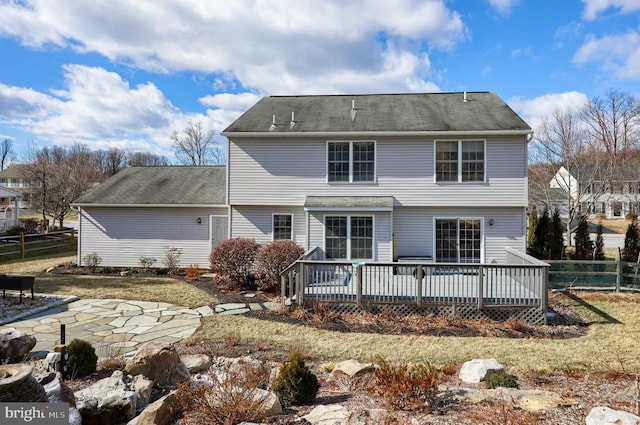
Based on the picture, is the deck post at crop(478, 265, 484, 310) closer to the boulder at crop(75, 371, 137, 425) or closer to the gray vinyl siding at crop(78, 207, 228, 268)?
the boulder at crop(75, 371, 137, 425)

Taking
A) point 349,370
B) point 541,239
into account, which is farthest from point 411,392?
point 541,239

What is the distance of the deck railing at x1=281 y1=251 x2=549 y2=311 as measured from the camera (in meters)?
8.36

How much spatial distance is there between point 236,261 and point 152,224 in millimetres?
5330

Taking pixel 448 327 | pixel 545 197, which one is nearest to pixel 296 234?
pixel 448 327

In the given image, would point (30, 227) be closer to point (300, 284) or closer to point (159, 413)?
point (300, 284)

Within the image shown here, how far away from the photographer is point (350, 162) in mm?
12898

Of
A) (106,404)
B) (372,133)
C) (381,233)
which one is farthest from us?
(372,133)

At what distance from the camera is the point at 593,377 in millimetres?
5246

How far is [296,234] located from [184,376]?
8509 millimetres

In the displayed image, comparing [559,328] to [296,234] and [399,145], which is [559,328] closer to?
[399,145]

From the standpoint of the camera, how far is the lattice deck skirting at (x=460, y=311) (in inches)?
327

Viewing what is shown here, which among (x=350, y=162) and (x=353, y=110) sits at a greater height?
(x=353, y=110)

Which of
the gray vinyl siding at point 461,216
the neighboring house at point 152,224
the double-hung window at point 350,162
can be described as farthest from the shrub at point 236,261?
the gray vinyl siding at point 461,216

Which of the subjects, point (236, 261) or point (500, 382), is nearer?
point (500, 382)
